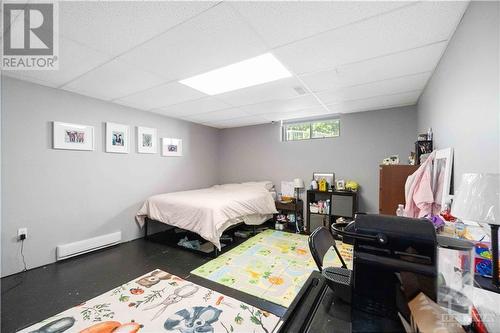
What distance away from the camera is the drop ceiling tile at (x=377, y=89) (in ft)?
8.30

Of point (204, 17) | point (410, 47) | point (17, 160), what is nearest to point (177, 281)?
point (17, 160)

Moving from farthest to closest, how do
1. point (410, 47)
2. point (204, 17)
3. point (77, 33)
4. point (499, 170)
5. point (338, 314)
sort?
1. point (410, 47)
2. point (77, 33)
3. point (204, 17)
4. point (499, 170)
5. point (338, 314)

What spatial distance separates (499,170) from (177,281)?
9.20 ft

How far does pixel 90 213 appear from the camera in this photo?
3172mm

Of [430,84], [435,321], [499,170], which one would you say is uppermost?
[430,84]

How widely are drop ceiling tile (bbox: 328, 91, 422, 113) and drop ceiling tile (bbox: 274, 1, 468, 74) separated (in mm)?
1460

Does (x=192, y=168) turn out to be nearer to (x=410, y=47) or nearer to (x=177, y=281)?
(x=177, y=281)

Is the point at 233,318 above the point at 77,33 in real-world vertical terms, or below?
below

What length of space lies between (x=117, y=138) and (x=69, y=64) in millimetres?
1475

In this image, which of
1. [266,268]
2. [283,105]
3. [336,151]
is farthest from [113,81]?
[336,151]

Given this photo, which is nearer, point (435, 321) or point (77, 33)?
point (435, 321)

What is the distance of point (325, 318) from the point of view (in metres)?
0.74

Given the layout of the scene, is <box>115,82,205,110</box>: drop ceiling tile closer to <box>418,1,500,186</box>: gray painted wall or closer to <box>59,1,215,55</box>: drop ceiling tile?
<box>59,1,215,55</box>: drop ceiling tile

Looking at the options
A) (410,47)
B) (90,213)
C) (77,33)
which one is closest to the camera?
(77,33)
